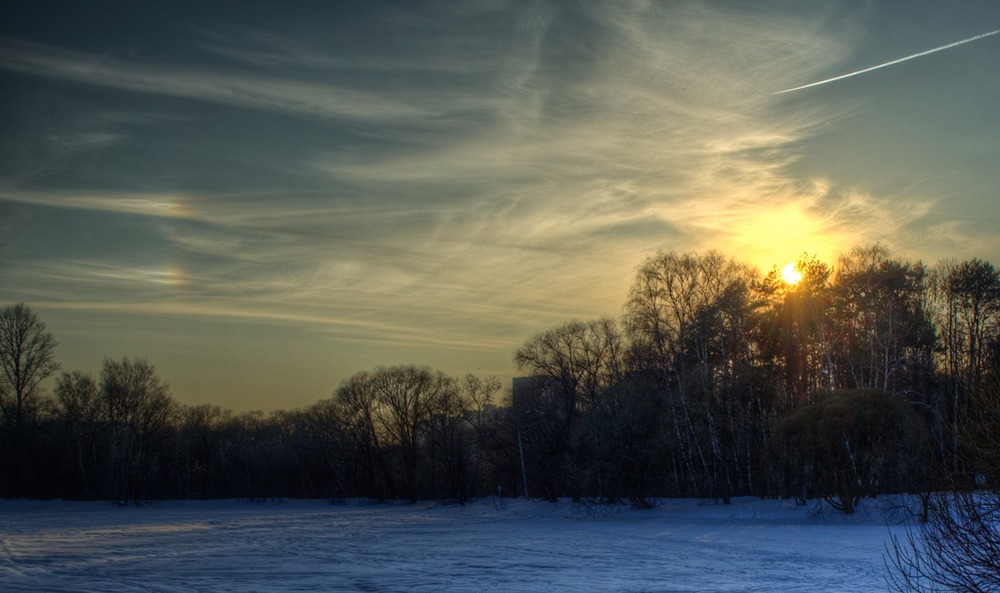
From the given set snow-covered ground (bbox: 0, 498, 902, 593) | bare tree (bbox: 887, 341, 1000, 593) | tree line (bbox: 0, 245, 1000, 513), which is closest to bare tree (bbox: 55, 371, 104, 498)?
tree line (bbox: 0, 245, 1000, 513)

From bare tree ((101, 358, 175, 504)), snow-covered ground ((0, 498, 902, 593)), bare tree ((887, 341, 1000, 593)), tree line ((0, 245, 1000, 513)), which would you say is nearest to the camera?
bare tree ((887, 341, 1000, 593))

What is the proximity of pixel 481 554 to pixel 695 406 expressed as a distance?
27.4 m

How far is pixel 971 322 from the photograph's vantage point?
5703cm

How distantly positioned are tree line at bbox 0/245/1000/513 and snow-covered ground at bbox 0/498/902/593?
347 cm

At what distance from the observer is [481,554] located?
31875 millimetres

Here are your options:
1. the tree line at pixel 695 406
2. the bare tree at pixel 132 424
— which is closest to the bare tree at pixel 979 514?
the tree line at pixel 695 406

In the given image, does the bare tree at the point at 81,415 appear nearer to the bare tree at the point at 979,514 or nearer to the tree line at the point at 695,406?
the tree line at the point at 695,406

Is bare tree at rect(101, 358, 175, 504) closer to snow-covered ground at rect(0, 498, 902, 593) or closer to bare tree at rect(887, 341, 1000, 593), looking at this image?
snow-covered ground at rect(0, 498, 902, 593)

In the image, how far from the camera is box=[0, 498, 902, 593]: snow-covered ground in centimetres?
2284

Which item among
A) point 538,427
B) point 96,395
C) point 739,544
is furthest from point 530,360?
point 96,395

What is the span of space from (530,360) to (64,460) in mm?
61922

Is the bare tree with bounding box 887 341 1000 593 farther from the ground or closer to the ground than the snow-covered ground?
farther from the ground

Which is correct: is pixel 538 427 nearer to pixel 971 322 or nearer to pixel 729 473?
pixel 729 473

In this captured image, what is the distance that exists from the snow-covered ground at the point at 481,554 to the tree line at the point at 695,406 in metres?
3.47
